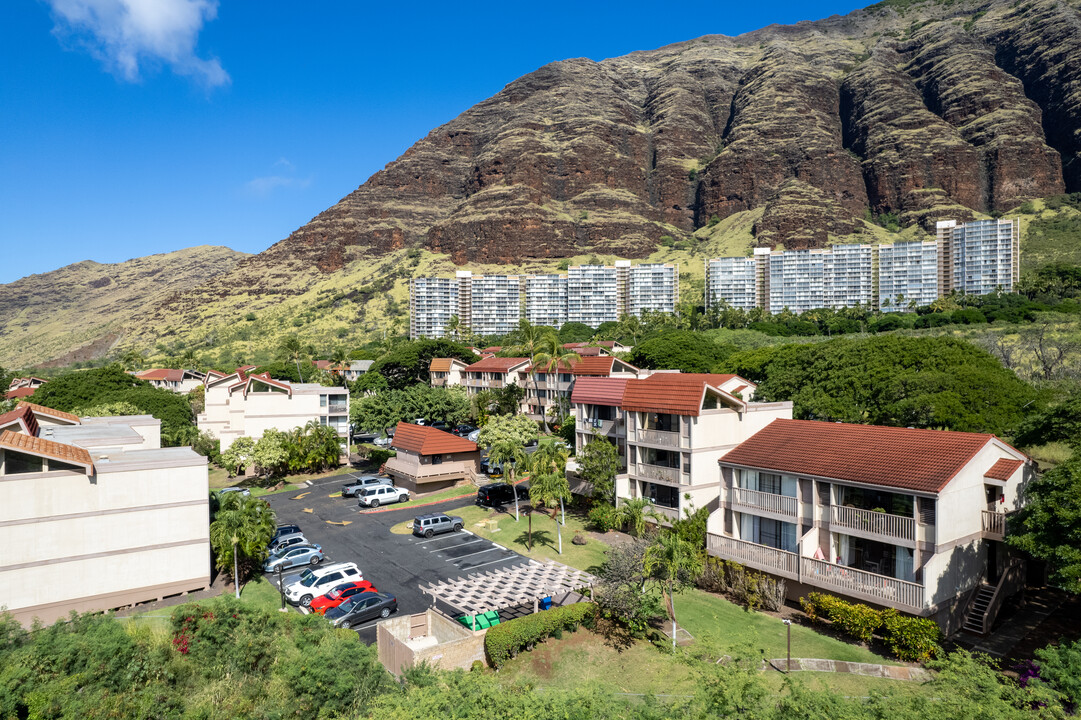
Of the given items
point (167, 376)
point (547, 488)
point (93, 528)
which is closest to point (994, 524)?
point (547, 488)

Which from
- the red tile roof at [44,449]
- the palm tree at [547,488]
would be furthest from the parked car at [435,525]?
the red tile roof at [44,449]

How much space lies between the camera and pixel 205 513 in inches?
1230

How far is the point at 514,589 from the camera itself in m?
30.1

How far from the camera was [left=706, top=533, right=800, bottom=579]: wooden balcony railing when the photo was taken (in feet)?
91.2

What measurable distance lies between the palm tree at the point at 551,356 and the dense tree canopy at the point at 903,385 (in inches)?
880

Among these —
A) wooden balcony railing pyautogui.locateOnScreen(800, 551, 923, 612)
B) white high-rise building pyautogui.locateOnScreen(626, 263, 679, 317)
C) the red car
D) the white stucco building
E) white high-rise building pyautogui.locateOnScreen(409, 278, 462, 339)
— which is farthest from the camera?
white high-rise building pyautogui.locateOnScreen(626, 263, 679, 317)

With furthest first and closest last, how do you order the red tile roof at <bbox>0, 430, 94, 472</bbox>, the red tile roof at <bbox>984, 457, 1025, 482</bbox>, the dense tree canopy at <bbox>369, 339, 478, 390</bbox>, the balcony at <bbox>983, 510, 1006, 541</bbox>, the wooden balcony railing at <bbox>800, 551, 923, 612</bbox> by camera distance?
the dense tree canopy at <bbox>369, 339, 478, 390</bbox> → the red tile roof at <bbox>0, 430, 94, 472</bbox> → the red tile roof at <bbox>984, 457, 1025, 482</bbox> → the balcony at <bbox>983, 510, 1006, 541</bbox> → the wooden balcony railing at <bbox>800, 551, 923, 612</bbox>

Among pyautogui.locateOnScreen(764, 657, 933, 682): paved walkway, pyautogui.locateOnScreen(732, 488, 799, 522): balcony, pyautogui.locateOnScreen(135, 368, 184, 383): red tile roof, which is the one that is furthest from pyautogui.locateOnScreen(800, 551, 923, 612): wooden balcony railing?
pyautogui.locateOnScreen(135, 368, 184, 383): red tile roof

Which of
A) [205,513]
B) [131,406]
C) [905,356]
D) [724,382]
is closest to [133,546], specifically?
[205,513]

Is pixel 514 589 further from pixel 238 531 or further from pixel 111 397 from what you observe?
pixel 111 397

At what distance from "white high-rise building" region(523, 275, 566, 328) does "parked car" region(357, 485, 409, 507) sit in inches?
5690

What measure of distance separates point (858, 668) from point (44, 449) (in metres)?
34.6

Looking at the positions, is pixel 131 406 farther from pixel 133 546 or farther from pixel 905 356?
pixel 905 356

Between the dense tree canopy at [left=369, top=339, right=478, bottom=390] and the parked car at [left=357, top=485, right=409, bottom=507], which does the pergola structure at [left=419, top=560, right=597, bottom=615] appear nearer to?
the parked car at [left=357, top=485, right=409, bottom=507]
